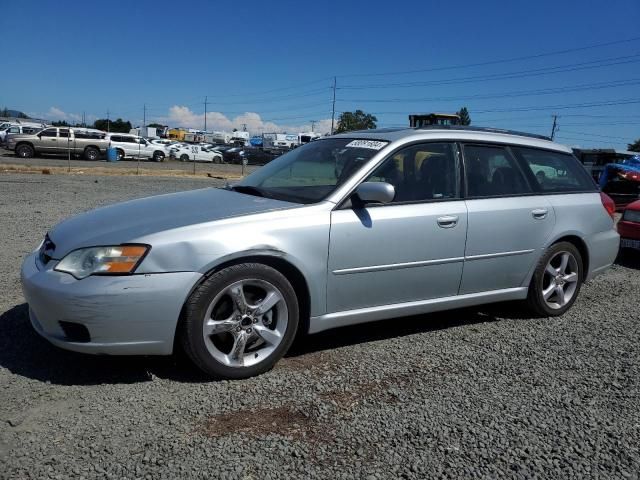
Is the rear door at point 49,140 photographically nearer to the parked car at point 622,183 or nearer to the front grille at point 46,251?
the parked car at point 622,183

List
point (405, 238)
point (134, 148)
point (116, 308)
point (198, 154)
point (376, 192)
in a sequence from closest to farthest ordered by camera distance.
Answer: point (116, 308)
point (376, 192)
point (405, 238)
point (134, 148)
point (198, 154)

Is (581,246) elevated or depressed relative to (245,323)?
elevated

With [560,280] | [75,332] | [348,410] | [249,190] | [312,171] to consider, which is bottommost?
[348,410]

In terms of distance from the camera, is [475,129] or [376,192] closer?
[376,192]

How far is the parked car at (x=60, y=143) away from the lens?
100ft

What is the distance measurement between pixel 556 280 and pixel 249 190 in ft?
9.17

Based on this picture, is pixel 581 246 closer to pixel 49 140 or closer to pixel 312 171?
pixel 312 171

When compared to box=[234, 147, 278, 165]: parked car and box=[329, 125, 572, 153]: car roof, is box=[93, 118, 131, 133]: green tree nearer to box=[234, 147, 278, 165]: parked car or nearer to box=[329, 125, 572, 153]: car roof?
box=[234, 147, 278, 165]: parked car

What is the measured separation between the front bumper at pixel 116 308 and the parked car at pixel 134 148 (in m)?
31.8

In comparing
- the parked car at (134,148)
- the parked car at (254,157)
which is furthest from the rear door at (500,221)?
the parked car at (254,157)

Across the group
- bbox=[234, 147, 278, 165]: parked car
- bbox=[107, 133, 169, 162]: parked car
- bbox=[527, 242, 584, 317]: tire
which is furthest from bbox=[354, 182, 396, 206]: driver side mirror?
bbox=[234, 147, 278, 165]: parked car

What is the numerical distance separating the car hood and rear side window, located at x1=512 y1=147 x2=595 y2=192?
2329mm

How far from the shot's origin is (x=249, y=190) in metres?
4.16

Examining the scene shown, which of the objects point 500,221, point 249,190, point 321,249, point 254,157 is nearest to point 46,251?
point 249,190
